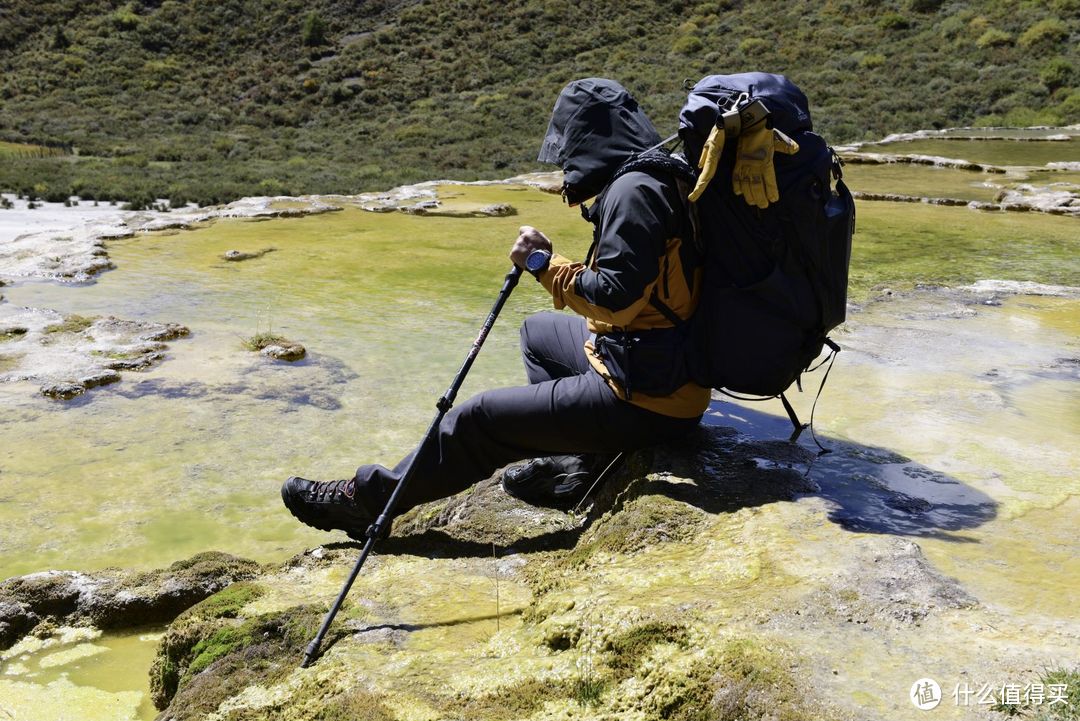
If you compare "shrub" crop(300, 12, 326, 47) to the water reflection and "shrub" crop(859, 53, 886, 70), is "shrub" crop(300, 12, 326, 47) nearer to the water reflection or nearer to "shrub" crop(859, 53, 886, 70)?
"shrub" crop(859, 53, 886, 70)

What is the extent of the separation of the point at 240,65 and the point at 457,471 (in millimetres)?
38634

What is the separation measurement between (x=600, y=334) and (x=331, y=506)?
1207 millimetres

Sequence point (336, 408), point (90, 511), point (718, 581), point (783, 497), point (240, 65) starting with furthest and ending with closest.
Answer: point (240, 65)
point (336, 408)
point (90, 511)
point (783, 497)
point (718, 581)

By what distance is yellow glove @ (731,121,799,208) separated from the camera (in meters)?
2.74

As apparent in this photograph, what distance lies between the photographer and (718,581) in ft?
8.06

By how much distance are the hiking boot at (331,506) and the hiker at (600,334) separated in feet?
0.03

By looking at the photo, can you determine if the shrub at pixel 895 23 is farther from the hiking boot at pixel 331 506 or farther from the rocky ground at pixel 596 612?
the hiking boot at pixel 331 506

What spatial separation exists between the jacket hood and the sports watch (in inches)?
9.8

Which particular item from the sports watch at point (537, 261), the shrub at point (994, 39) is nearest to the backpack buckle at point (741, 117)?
the sports watch at point (537, 261)

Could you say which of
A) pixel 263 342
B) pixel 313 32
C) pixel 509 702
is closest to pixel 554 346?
pixel 509 702

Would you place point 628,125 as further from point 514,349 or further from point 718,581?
point 514,349

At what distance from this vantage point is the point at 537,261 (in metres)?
3.12

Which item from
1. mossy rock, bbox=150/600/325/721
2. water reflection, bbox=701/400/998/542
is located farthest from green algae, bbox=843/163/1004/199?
mossy rock, bbox=150/600/325/721

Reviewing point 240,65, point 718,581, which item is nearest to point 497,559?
point 718,581
